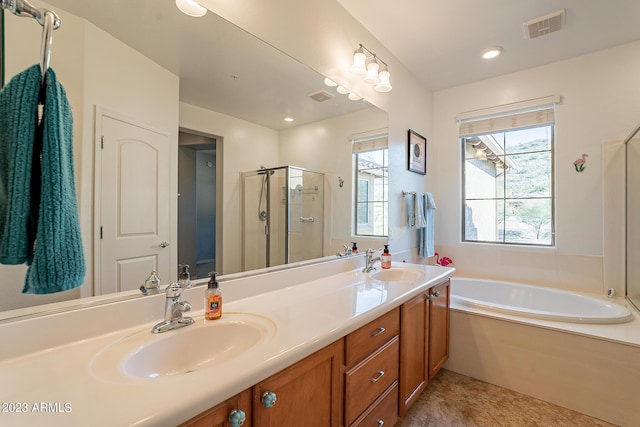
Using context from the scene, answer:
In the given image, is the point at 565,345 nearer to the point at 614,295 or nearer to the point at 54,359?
the point at 614,295

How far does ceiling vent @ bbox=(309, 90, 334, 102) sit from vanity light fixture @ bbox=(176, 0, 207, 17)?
0.72m

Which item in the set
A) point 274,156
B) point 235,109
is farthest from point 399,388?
point 235,109

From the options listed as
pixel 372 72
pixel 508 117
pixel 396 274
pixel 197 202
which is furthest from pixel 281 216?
pixel 508 117

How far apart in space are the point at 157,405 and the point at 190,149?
926mm

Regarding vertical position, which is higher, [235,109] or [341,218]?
[235,109]

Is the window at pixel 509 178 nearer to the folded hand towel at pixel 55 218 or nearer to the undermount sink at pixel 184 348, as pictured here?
the undermount sink at pixel 184 348

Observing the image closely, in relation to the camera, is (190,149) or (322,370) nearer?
(322,370)

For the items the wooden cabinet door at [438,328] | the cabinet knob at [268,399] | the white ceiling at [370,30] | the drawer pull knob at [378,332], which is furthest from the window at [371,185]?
the cabinet knob at [268,399]

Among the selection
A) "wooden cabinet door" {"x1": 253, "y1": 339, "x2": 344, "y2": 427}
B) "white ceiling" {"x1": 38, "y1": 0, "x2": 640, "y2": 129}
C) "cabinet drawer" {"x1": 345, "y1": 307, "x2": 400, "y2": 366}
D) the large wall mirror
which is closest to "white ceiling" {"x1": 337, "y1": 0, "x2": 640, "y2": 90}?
"white ceiling" {"x1": 38, "y1": 0, "x2": 640, "y2": 129}

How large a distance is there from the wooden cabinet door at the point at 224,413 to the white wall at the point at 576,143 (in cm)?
290

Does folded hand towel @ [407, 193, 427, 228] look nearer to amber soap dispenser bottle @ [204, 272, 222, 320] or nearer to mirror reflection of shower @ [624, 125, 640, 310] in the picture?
mirror reflection of shower @ [624, 125, 640, 310]

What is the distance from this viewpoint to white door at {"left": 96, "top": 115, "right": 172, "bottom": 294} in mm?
931

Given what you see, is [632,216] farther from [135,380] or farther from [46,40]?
[46,40]

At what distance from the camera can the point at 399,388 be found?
1438mm
